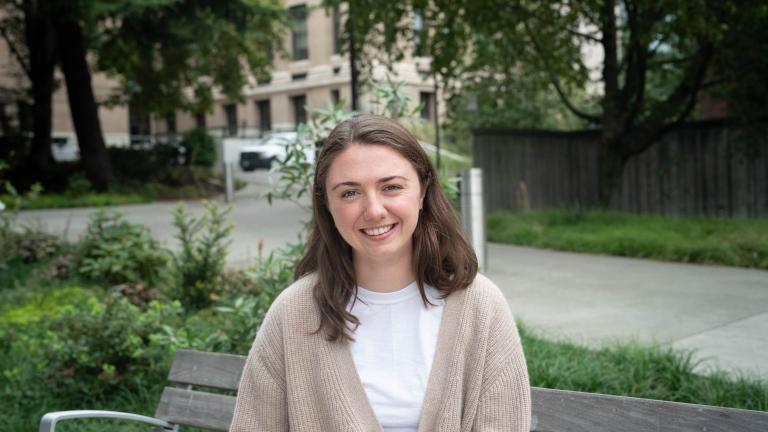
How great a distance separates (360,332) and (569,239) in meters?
9.06

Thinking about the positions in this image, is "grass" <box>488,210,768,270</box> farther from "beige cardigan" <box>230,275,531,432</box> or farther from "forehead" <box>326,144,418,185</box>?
"forehead" <box>326,144,418,185</box>

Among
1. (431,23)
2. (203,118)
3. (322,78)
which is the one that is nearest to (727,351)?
(431,23)

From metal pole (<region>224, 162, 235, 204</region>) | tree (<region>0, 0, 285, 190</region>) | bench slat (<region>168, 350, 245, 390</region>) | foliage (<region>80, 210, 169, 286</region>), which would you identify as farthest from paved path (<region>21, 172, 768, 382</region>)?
tree (<region>0, 0, 285, 190</region>)

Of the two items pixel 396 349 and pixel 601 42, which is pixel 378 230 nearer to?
pixel 396 349

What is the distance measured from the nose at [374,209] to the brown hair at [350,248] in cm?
16

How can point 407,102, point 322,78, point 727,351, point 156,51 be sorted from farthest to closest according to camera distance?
1. point 322,78
2. point 156,51
3. point 727,351
4. point 407,102

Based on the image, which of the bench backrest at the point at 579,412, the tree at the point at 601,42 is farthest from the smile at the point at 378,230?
the tree at the point at 601,42

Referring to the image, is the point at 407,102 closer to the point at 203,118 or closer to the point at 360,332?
the point at 360,332

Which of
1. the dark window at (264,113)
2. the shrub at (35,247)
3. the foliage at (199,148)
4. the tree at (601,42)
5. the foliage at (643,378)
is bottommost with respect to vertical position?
the foliage at (643,378)

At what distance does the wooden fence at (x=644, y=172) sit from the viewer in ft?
44.3

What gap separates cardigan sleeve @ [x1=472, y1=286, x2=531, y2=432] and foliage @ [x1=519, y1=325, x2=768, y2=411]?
205 cm

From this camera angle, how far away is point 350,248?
2531mm

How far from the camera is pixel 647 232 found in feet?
35.5

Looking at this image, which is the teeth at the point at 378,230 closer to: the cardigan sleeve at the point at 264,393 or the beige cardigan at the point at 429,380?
the beige cardigan at the point at 429,380
